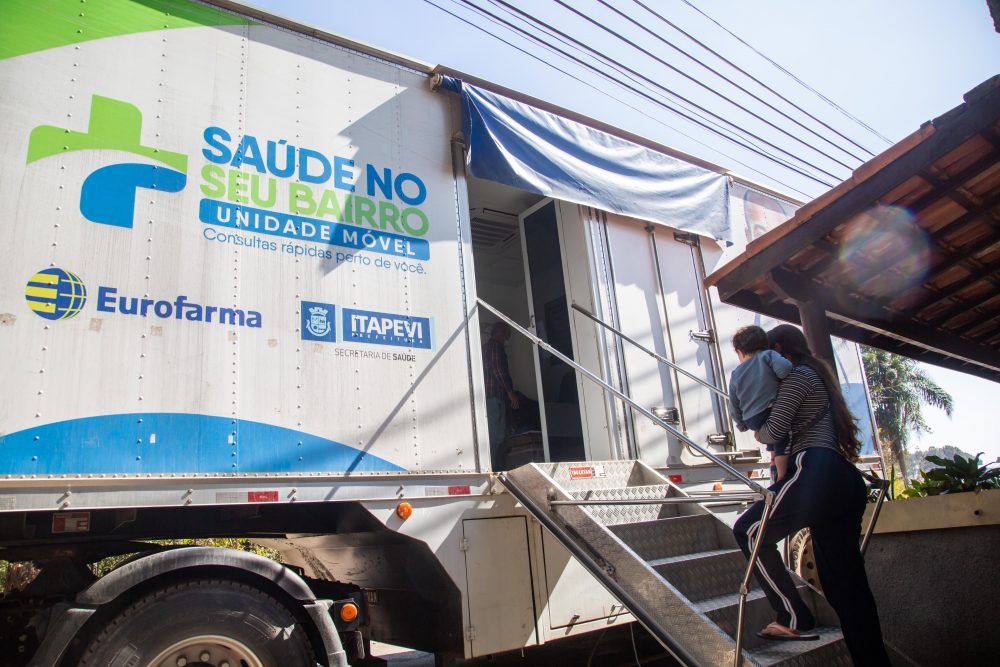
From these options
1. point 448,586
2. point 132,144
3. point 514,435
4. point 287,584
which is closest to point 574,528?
point 448,586

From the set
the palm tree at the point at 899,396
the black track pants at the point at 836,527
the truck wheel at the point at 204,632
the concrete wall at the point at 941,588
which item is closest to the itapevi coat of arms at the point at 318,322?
the truck wheel at the point at 204,632

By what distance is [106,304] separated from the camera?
313 cm

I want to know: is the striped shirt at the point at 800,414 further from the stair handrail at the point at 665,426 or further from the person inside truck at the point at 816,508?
the stair handrail at the point at 665,426

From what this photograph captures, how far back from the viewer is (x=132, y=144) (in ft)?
11.1

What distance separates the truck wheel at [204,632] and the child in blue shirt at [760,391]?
2.40m

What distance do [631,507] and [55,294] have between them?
3.25 m

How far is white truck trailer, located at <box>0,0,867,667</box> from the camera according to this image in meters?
2.96

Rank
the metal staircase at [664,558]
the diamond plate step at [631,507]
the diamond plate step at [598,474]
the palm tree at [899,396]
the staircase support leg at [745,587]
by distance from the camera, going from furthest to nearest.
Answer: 1. the palm tree at [899,396]
2. the diamond plate step at [598,474]
3. the diamond plate step at [631,507]
4. the metal staircase at [664,558]
5. the staircase support leg at [745,587]

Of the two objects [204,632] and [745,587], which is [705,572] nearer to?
[745,587]

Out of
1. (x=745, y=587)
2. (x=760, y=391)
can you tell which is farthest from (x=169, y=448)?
(x=760, y=391)

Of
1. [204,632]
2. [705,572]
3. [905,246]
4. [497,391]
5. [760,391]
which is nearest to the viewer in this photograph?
[204,632]

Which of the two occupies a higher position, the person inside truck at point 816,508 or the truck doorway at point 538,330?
the truck doorway at point 538,330

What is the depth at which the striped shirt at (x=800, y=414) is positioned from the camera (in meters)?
3.18

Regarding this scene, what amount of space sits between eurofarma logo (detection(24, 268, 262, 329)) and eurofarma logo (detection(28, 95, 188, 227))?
13.5 inches
